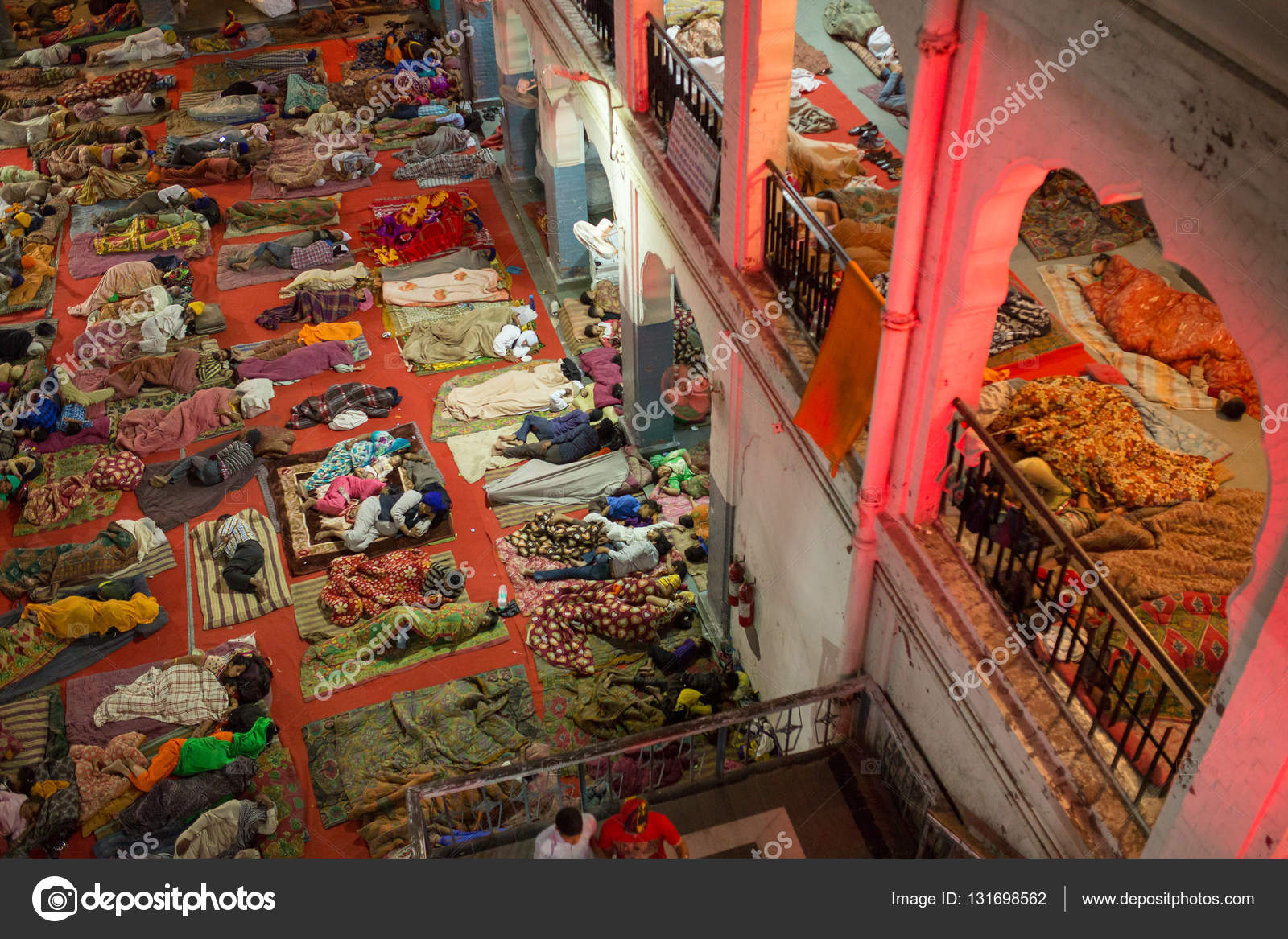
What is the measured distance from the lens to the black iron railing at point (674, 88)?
7.43 meters

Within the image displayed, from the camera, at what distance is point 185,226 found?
48.5 ft

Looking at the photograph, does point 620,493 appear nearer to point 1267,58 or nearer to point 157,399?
point 157,399

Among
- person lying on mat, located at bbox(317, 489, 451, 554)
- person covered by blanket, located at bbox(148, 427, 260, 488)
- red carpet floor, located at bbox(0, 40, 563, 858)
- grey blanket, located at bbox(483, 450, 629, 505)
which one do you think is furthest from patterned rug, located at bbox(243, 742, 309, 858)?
person covered by blanket, located at bbox(148, 427, 260, 488)

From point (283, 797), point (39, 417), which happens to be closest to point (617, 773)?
point (283, 797)

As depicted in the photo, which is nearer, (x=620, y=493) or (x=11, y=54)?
(x=620, y=493)

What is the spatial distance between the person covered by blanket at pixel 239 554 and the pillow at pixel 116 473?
1.22 m

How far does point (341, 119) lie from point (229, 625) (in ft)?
32.4

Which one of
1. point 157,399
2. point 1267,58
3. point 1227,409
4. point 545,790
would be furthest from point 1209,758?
point 157,399

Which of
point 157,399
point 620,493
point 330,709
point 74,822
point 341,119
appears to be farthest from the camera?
point 341,119

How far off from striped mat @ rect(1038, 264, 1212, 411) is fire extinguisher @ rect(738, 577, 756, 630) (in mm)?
2962

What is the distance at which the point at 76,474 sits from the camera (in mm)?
11383

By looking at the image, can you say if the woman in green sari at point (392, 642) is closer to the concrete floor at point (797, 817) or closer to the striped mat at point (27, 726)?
the striped mat at point (27, 726)

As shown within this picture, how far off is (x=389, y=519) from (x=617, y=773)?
3.60 metres

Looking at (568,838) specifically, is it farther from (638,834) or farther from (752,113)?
(752,113)
